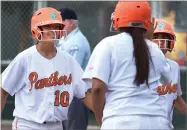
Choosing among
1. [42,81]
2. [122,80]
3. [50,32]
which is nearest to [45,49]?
[50,32]

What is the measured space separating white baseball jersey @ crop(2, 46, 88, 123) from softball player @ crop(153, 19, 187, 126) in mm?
881

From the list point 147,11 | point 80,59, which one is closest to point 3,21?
point 80,59

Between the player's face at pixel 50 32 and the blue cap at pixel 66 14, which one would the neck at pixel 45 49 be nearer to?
the player's face at pixel 50 32

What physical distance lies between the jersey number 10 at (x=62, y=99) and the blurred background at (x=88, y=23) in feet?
15.4

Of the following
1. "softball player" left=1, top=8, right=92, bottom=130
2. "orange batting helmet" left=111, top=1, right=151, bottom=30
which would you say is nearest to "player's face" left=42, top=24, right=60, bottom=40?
"softball player" left=1, top=8, right=92, bottom=130

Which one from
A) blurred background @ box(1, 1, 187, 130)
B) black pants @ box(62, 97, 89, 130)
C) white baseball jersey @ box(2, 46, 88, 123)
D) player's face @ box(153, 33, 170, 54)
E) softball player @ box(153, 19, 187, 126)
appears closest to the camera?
white baseball jersey @ box(2, 46, 88, 123)

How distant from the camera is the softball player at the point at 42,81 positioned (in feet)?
18.6

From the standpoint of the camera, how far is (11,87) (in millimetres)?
5746

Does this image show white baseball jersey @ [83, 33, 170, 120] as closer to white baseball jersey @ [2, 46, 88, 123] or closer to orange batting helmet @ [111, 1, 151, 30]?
orange batting helmet @ [111, 1, 151, 30]

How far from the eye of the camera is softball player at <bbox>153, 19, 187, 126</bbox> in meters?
5.92

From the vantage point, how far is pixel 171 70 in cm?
586

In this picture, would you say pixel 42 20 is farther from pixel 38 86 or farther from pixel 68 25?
pixel 68 25

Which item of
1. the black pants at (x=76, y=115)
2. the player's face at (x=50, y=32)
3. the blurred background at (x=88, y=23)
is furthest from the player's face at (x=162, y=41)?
the blurred background at (x=88, y=23)

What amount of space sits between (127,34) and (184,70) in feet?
19.9
